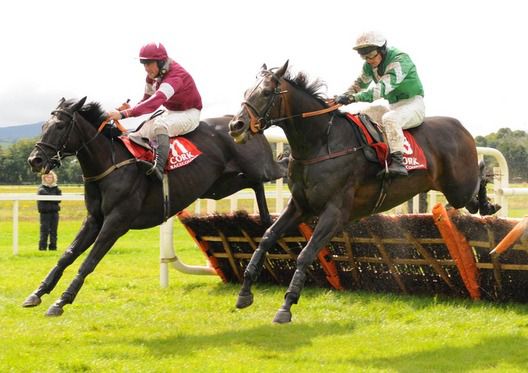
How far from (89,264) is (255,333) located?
1.49m

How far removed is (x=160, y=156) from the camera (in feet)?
24.4

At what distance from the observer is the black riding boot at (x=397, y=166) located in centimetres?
697

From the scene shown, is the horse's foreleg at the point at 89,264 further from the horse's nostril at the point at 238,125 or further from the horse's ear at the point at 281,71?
the horse's ear at the point at 281,71

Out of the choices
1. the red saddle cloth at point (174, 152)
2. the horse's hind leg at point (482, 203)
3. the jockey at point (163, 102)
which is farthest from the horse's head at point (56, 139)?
the horse's hind leg at point (482, 203)

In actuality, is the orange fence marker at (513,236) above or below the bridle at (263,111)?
below

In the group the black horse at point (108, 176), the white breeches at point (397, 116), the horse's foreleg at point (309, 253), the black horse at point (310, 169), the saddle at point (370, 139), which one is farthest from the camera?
the white breeches at point (397, 116)

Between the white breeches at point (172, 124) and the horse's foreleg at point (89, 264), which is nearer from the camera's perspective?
the horse's foreleg at point (89, 264)

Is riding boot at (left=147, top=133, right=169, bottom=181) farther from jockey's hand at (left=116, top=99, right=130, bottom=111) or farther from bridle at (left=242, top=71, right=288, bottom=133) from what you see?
bridle at (left=242, top=71, right=288, bottom=133)

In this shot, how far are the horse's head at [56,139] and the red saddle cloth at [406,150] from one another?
7.73 ft

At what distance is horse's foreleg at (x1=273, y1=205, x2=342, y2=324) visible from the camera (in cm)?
625

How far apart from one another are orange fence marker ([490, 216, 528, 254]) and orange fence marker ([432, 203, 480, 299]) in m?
0.72

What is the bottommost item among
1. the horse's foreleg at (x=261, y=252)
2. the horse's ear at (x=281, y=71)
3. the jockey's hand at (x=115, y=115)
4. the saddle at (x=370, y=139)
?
the horse's foreleg at (x=261, y=252)

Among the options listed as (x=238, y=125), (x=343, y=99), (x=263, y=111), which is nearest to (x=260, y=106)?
(x=263, y=111)

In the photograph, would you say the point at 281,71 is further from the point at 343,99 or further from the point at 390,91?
the point at 390,91
